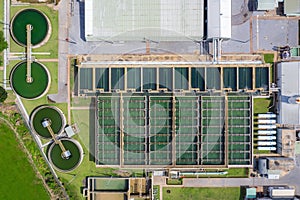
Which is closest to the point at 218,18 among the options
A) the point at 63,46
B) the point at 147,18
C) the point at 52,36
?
the point at 147,18

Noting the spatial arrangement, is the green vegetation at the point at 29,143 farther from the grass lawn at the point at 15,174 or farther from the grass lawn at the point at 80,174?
the grass lawn at the point at 80,174

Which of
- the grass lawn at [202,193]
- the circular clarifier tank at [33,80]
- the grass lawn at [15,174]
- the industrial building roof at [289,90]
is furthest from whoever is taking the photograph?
the grass lawn at [15,174]

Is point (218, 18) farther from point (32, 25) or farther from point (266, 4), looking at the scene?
point (32, 25)

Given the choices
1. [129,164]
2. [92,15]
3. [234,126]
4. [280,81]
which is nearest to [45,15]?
[92,15]

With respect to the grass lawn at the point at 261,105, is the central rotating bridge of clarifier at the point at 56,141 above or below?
below

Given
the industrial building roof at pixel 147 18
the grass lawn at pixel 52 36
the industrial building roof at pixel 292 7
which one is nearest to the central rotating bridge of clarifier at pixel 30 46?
the grass lawn at pixel 52 36

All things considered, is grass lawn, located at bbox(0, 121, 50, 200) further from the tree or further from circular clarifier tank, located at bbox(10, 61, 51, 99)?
circular clarifier tank, located at bbox(10, 61, 51, 99)

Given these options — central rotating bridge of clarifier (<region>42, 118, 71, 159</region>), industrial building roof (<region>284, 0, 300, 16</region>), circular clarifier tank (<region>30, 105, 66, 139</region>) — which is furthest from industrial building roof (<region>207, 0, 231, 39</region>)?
central rotating bridge of clarifier (<region>42, 118, 71, 159</region>)
